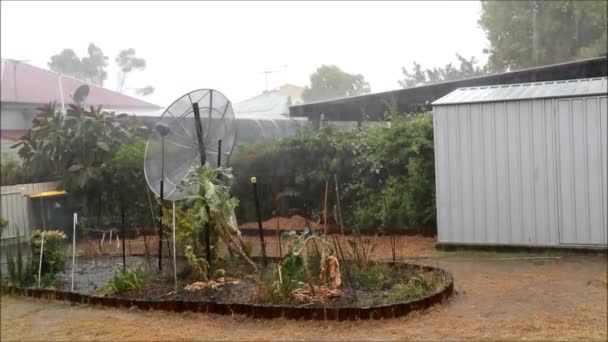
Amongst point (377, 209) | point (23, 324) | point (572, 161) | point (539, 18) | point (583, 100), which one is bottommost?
point (23, 324)

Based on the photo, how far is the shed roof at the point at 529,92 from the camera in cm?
908

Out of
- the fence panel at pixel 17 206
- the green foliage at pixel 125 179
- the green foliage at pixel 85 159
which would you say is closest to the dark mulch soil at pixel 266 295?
the fence panel at pixel 17 206

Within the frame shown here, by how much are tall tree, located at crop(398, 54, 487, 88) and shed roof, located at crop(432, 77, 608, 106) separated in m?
11.2

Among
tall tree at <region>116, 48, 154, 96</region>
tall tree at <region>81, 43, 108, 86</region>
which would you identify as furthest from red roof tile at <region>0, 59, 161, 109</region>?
tall tree at <region>116, 48, 154, 96</region>

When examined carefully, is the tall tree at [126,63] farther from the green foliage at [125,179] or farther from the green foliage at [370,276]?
the green foliage at [370,276]

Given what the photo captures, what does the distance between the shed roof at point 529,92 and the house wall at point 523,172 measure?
0.10m

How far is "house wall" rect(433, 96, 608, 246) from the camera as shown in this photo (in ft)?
29.1

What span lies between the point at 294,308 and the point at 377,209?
18.8ft

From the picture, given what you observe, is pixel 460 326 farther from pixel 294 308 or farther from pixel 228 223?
pixel 228 223

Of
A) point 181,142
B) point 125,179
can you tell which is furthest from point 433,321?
point 125,179

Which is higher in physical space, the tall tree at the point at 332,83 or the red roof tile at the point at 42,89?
the tall tree at the point at 332,83

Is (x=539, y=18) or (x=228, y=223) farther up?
(x=539, y=18)

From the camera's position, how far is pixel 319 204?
12758 millimetres

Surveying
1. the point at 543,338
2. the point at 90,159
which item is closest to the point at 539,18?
the point at 90,159
